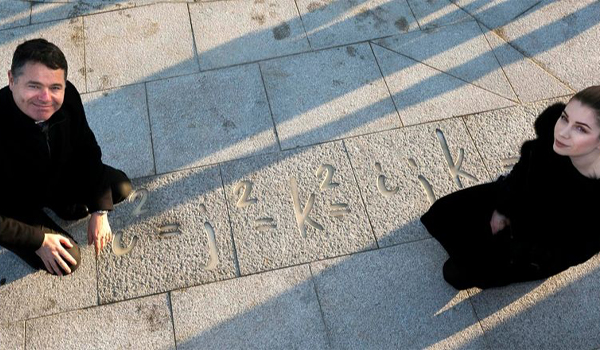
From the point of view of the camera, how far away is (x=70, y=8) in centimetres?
500

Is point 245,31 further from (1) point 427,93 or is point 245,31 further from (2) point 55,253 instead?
(2) point 55,253

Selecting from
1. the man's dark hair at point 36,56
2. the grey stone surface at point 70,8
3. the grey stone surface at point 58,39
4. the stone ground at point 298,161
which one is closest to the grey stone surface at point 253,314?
the stone ground at point 298,161

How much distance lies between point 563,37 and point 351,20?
185cm

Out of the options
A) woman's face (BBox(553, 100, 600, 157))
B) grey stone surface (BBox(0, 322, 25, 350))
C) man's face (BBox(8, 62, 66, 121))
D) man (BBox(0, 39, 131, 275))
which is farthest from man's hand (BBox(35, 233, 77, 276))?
woman's face (BBox(553, 100, 600, 157))

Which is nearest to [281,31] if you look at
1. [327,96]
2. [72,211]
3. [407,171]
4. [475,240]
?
[327,96]

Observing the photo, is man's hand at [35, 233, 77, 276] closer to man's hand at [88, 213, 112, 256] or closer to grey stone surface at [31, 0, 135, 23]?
man's hand at [88, 213, 112, 256]

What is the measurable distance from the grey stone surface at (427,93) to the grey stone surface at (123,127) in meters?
1.94

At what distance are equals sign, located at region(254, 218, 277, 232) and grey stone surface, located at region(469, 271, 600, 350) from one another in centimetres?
137

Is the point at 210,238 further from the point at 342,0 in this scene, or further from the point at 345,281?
the point at 342,0

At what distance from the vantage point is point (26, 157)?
3.13 metres

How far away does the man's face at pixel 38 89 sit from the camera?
280 centimetres

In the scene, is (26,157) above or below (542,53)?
above

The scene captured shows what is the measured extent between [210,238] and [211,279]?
0.29m

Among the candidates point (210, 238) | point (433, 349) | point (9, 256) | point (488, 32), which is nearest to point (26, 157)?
point (9, 256)
